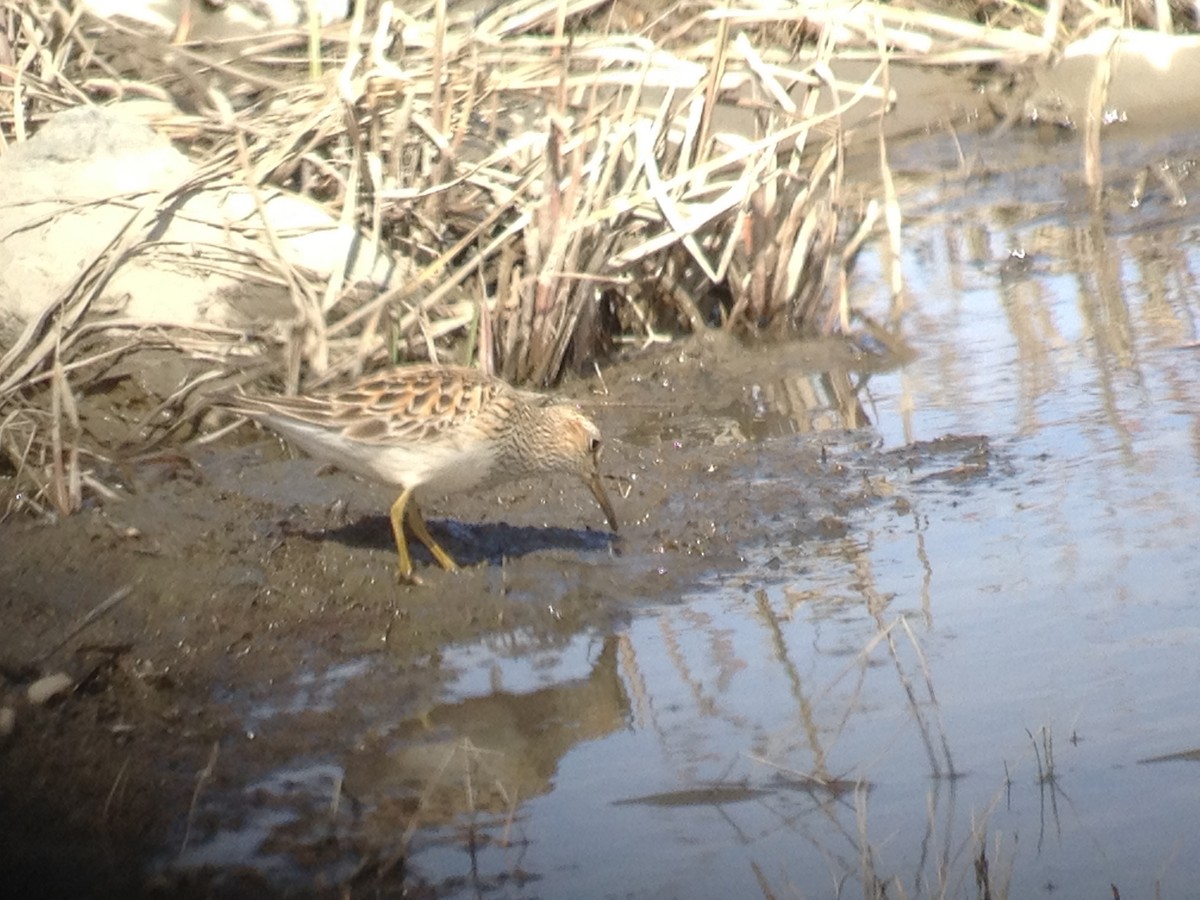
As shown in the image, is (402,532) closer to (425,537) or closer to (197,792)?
(425,537)

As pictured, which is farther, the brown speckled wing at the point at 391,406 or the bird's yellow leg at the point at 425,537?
the bird's yellow leg at the point at 425,537

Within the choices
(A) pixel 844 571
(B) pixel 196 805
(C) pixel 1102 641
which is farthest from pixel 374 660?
(C) pixel 1102 641

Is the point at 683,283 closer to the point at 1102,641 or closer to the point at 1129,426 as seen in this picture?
the point at 1129,426

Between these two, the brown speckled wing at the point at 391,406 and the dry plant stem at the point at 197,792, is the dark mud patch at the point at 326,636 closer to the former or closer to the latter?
the dry plant stem at the point at 197,792

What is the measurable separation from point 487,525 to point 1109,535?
219 cm

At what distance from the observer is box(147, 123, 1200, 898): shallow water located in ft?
13.6

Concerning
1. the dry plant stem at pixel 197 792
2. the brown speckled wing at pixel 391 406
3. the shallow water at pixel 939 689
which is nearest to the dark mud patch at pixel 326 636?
the dry plant stem at pixel 197 792

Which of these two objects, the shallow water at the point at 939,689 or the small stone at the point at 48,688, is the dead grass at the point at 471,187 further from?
the small stone at the point at 48,688

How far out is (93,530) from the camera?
6.20 m

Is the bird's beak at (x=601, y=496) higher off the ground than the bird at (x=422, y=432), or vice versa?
the bird at (x=422, y=432)

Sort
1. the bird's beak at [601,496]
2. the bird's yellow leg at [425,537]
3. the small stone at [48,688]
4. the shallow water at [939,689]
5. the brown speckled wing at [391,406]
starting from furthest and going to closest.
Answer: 1. the bird's beak at [601,496]
2. the bird's yellow leg at [425,537]
3. the brown speckled wing at [391,406]
4. the small stone at [48,688]
5. the shallow water at [939,689]

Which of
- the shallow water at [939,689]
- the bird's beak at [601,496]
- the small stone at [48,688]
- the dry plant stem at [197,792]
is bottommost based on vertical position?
the shallow water at [939,689]

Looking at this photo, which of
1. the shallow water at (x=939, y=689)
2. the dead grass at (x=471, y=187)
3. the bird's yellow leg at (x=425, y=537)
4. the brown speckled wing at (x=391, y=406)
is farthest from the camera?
the dead grass at (x=471, y=187)

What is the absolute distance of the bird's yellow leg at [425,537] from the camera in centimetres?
624
